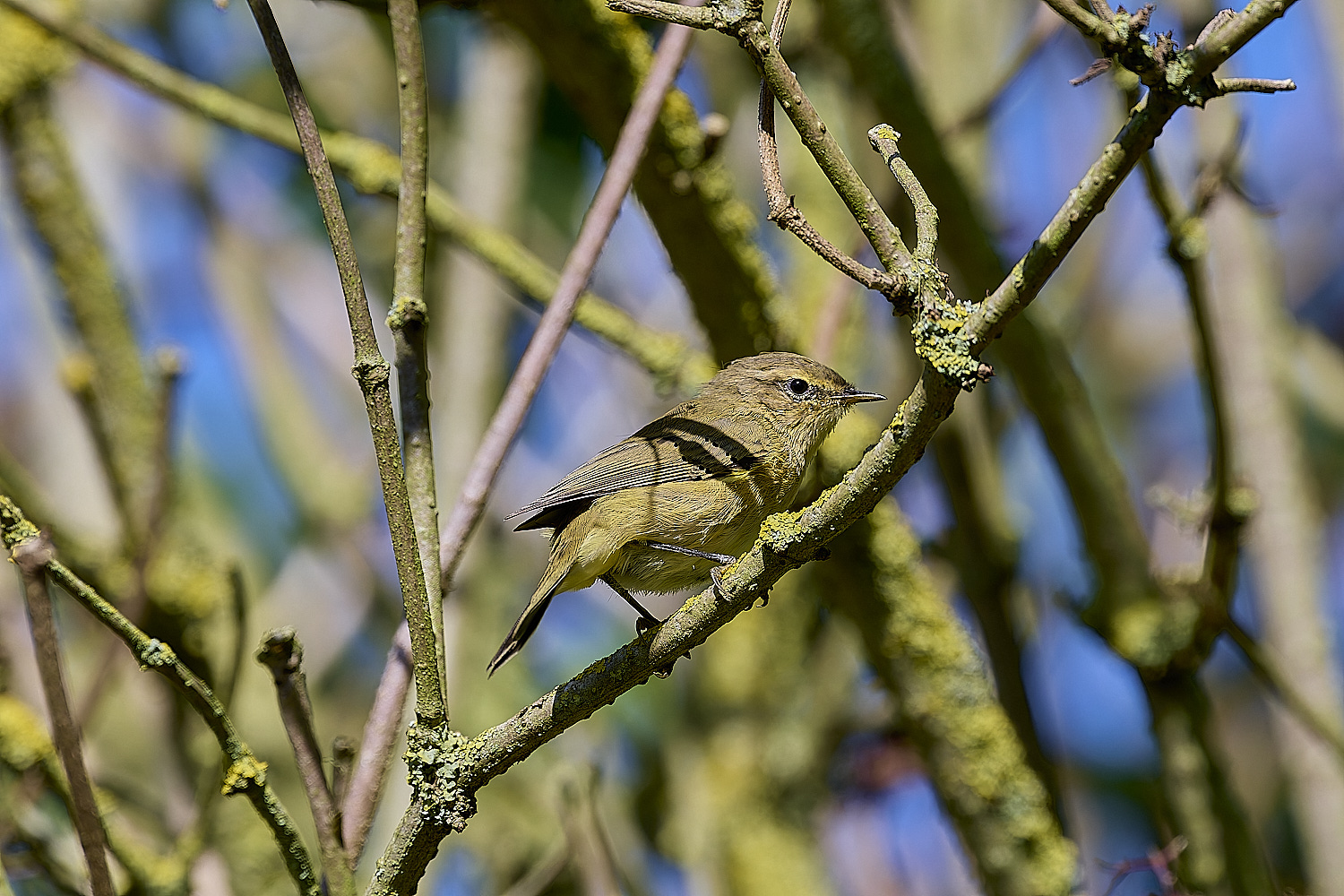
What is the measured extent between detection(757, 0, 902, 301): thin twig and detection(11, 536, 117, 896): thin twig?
116cm

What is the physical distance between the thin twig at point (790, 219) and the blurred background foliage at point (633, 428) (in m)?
1.07

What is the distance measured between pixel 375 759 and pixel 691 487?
1.48 metres

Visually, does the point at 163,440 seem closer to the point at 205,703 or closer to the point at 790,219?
the point at 205,703

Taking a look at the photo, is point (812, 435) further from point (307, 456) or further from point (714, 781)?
point (307, 456)

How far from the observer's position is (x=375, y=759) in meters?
2.20

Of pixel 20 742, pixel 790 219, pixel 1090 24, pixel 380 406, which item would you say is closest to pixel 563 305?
pixel 380 406

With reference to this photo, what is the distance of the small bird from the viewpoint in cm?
340

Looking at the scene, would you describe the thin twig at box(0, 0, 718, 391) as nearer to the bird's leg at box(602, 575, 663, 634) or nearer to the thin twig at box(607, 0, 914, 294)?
the bird's leg at box(602, 575, 663, 634)

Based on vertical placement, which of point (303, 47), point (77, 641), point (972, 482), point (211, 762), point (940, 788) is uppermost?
point (303, 47)

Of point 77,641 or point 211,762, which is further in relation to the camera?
point 77,641

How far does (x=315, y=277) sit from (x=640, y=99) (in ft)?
14.0

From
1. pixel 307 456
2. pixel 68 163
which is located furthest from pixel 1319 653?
pixel 68 163

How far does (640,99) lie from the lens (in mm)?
2756

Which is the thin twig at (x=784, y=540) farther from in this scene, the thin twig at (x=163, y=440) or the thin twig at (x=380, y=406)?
the thin twig at (x=163, y=440)
